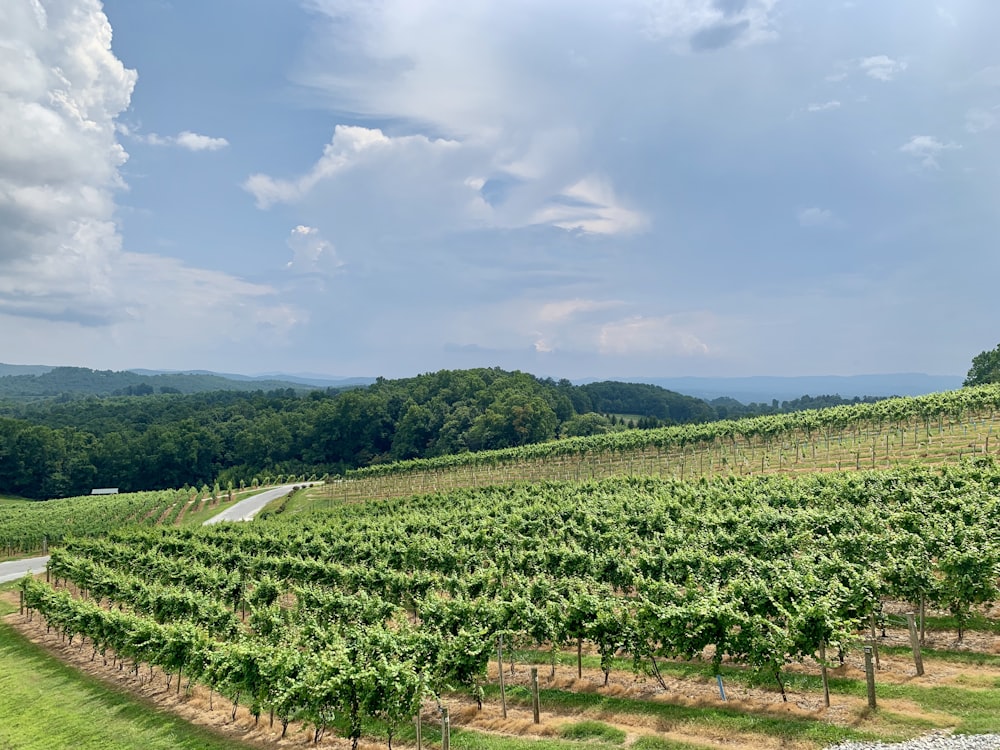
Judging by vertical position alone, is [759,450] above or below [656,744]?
above

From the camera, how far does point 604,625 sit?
16422 millimetres

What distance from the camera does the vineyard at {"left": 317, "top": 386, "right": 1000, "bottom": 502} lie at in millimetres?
46375

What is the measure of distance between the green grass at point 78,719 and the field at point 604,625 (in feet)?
2.84

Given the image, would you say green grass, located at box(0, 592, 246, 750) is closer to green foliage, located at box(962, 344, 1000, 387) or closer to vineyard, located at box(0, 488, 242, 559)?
vineyard, located at box(0, 488, 242, 559)

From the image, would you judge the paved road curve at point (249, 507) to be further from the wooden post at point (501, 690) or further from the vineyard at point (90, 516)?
the wooden post at point (501, 690)

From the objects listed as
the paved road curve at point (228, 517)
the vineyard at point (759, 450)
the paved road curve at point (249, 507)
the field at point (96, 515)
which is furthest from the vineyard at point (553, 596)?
the paved road curve at point (249, 507)

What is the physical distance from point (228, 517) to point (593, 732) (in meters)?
67.6

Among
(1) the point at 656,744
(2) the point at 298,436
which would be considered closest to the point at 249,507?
(2) the point at 298,436

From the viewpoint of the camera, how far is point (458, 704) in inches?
683

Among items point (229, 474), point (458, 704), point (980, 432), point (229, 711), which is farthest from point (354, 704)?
point (229, 474)

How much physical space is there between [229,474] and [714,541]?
123410mm

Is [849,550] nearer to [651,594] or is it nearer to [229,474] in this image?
[651,594]

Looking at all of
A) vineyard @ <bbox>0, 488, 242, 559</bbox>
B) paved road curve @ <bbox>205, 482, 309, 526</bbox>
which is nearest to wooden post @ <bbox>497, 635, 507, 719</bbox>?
vineyard @ <bbox>0, 488, 242, 559</bbox>

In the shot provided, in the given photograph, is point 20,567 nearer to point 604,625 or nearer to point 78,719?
point 78,719
